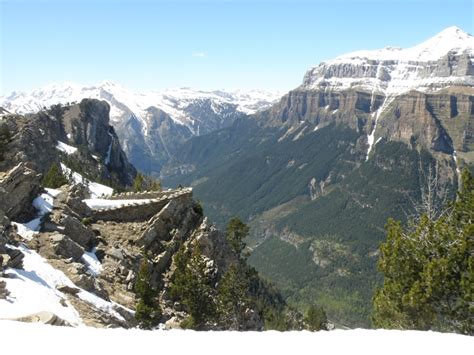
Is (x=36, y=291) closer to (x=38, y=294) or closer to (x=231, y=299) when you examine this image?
(x=38, y=294)

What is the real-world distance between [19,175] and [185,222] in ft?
68.1

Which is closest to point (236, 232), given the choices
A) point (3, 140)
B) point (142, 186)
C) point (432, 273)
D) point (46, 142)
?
point (3, 140)

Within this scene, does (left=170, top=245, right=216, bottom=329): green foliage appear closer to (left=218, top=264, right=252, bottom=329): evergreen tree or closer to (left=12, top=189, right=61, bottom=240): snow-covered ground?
(left=218, top=264, right=252, bottom=329): evergreen tree

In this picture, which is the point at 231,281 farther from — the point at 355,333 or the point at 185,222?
the point at 355,333

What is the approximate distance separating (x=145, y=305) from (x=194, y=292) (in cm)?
683

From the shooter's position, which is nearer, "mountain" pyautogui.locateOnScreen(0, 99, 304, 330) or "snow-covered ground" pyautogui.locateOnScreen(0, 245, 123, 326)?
"snow-covered ground" pyautogui.locateOnScreen(0, 245, 123, 326)

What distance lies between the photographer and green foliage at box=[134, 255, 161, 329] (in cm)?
4206

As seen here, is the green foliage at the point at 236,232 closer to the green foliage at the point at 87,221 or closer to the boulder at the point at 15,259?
the green foliage at the point at 87,221

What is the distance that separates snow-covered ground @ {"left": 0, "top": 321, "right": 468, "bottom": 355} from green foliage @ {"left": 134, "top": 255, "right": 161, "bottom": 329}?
20.7m

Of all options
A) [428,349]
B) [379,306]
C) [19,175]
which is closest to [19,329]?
[428,349]

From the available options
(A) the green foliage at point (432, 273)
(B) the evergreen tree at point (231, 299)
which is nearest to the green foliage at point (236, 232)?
(B) the evergreen tree at point (231, 299)

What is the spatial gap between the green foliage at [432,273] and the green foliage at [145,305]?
19811 millimetres

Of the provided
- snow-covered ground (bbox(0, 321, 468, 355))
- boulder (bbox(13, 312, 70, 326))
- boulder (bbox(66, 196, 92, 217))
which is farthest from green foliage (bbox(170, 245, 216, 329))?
snow-covered ground (bbox(0, 321, 468, 355))

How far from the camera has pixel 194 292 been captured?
48.6 metres
